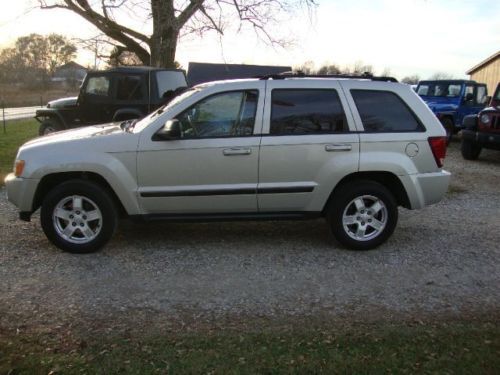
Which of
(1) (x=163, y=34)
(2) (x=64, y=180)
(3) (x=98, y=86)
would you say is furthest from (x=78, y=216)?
(1) (x=163, y=34)

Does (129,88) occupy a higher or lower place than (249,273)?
higher

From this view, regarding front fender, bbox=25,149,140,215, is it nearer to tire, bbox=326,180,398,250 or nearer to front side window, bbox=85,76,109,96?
tire, bbox=326,180,398,250

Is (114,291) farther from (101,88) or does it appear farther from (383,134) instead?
(101,88)

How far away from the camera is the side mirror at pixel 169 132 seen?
187 inches

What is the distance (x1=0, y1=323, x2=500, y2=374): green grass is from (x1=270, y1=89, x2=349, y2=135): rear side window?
2193 mm

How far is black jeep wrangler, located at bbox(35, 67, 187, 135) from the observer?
1027 cm

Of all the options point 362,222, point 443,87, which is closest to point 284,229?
point 362,222

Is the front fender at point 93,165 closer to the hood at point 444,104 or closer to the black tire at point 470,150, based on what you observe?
the black tire at point 470,150

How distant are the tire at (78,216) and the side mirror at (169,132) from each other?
2.57 feet

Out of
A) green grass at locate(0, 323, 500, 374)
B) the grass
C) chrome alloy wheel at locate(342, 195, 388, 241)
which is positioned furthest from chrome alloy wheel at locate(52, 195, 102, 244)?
the grass

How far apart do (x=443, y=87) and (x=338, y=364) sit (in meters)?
14.9

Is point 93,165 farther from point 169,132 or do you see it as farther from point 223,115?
point 223,115

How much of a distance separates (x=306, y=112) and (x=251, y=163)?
0.78 metres

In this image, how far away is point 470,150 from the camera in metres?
12.1
